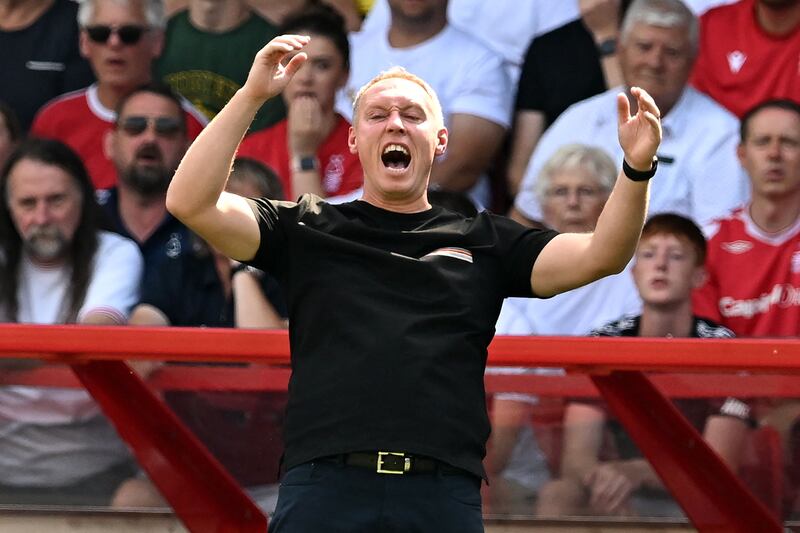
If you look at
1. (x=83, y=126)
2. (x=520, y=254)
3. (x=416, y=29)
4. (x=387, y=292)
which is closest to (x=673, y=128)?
(x=416, y=29)

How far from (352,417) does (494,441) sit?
1279 mm

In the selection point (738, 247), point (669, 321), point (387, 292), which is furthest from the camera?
point (738, 247)

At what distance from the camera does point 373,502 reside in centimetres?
280

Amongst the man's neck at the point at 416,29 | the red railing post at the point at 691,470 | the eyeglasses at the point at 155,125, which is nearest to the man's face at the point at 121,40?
the eyeglasses at the point at 155,125

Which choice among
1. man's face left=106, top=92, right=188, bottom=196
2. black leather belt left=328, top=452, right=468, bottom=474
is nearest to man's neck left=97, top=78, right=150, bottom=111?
man's face left=106, top=92, right=188, bottom=196

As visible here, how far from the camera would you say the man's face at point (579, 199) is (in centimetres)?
531

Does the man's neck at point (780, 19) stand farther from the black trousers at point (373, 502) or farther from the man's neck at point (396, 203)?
the black trousers at point (373, 502)

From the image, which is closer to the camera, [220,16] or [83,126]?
[83,126]

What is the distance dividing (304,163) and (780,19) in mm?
2030

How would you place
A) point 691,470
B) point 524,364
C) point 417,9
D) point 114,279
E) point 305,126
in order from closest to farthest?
point 524,364 → point 691,470 → point 114,279 → point 305,126 → point 417,9

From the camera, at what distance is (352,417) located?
2.81 metres

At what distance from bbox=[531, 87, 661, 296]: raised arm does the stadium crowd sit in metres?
2.09

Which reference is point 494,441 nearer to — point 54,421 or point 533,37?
point 54,421

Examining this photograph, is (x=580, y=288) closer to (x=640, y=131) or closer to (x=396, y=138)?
(x=396, y=138)
